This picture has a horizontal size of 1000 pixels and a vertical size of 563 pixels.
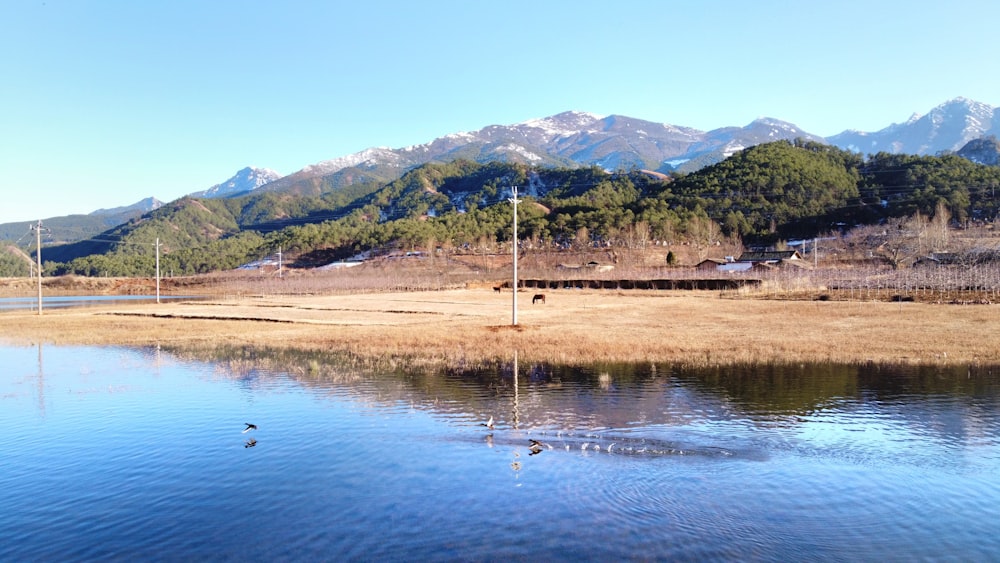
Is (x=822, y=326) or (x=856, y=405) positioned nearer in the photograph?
(x=856, y=405)

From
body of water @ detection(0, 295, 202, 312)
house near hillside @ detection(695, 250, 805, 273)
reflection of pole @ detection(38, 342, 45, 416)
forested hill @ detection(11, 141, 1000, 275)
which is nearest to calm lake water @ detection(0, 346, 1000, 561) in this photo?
reflection of pole @ detection(38, 342, 45, 416)

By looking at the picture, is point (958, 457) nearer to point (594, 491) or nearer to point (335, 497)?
point (594, 491)

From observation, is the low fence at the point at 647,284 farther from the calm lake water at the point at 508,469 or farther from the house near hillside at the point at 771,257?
the calm lake water at the point at 508,469

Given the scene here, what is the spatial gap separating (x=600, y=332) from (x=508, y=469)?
24283mm

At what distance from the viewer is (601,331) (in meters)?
36.8

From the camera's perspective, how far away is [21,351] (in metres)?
33.1

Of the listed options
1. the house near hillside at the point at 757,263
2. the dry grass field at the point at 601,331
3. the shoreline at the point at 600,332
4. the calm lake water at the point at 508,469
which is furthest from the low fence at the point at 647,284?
the calm lake water at the point at 508,469

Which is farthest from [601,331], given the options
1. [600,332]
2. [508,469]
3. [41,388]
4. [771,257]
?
[771,257]

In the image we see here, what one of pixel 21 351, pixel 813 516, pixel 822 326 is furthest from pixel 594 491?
pixel 21 351

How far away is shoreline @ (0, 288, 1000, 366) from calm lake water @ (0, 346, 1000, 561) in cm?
518

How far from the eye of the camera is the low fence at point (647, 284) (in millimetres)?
77750

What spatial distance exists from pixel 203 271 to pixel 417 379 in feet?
642

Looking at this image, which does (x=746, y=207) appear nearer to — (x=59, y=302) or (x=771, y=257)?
(x=771, y=257)

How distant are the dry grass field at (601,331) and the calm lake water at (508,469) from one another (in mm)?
5260
